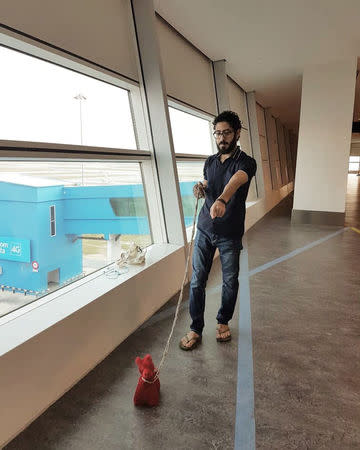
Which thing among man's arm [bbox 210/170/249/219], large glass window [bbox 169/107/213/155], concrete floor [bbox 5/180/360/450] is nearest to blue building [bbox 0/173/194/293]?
concrete floor [bbox 5/180/360/450]

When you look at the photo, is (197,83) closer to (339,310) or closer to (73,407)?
(339,310)

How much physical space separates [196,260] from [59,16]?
220 cm

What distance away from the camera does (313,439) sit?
5.71 feet

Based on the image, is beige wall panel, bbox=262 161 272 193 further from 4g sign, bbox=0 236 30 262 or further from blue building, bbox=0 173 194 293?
4g sign, bbox=0 236 30 262

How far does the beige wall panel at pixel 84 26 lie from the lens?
2.26 meters

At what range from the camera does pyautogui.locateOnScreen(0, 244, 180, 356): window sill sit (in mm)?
1883

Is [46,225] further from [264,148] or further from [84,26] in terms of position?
[264,148]

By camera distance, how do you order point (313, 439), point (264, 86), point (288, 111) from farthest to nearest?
1. point (288, 111)
2. point (264, 86)
3. point (313, 439)

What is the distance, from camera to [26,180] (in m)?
2.37

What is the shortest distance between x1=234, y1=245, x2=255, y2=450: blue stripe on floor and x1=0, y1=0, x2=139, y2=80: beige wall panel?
275cm

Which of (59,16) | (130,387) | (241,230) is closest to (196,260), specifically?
(241,230)

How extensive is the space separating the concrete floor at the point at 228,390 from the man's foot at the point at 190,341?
0.18 ft

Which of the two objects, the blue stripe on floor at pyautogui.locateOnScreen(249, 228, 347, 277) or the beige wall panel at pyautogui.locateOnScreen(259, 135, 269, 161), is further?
the beige wall panel at pyautogui.locateOnScreen(259, 135, 269, 161)

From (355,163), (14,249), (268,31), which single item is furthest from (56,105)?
(355,163)
